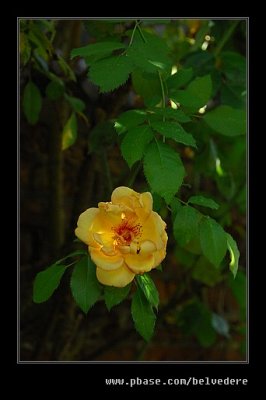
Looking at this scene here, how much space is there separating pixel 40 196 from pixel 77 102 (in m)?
0.57

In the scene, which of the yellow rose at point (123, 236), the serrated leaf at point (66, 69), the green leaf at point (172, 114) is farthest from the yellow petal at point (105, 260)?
the serrated leaf at point (66, 69)

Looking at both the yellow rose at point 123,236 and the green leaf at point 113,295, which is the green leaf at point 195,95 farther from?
the green leaf at point 113,295

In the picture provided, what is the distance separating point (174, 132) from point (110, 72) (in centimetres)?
13

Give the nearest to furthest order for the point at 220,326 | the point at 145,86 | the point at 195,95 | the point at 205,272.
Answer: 1. the point at 195,95
2. the point at 145,86
3. the point at 205,272
4. the point at 220,326

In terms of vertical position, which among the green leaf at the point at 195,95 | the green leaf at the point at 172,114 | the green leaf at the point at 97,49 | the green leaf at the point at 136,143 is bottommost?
the green leaf at the point at 136,143

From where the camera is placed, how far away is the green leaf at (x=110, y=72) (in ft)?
2.82

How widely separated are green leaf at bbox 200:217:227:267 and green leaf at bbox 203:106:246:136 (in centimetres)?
23

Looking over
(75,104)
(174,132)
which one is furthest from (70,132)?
(174,132)

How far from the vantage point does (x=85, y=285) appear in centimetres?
87

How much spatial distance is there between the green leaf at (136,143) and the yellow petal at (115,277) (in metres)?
0.15

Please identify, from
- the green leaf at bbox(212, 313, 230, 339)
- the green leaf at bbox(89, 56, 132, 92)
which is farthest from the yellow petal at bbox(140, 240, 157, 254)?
the green leaf at bbox(212, 313, 230, 339)

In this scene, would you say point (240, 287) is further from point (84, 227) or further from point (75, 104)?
point (84, 227)

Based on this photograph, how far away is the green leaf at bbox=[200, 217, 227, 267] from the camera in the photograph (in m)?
0.86
